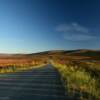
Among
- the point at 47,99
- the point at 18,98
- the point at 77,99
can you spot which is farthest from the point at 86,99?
the point at 18,98

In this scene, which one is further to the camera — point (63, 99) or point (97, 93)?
point (97, 93)

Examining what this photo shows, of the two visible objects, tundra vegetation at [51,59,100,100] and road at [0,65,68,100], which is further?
tundra vegetation at [51,59,100,100]

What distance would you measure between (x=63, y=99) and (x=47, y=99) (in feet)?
2.03

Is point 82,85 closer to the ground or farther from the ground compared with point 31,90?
closer to the ground

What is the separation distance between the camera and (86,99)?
38.1 feet

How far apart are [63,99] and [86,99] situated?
893mm

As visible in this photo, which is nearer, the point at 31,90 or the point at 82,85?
the point at 31,90

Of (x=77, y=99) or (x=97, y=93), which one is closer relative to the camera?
(x=77, y=99)

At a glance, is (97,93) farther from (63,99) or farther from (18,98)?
(18,98)

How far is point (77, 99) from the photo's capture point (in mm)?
11703

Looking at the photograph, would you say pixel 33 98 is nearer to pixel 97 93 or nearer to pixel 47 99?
pixel 47 99

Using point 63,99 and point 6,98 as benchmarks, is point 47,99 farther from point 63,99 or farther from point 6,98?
point 6,98

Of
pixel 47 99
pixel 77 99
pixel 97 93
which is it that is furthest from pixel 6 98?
pixel 97 93

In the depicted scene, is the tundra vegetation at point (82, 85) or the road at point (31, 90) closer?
the road at point (31, 90)
